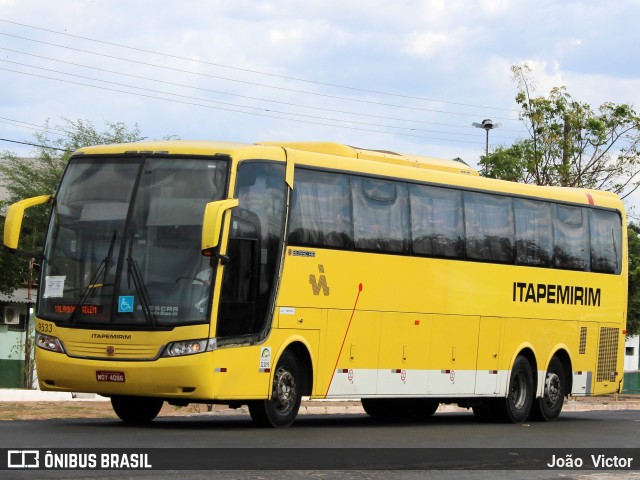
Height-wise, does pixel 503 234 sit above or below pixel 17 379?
above

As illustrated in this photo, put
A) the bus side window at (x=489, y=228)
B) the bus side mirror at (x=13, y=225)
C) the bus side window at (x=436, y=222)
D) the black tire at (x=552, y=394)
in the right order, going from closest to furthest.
Result: the bus side mirror at (x=13, y=225) → the bus side window at (x=436, y=222) → the bus side window at (x=489, y=228) → the black tire at (x=552, y=394)

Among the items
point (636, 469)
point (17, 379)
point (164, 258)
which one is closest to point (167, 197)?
point (164, 258)

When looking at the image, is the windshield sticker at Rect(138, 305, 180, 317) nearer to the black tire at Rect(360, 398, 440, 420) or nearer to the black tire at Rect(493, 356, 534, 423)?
the black tire at Rect(360, 398, 440, 420)

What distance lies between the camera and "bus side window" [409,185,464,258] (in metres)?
22.0

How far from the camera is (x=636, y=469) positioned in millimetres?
15062

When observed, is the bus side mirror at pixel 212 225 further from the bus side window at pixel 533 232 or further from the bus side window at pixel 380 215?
the bus side window at pixel 533 232

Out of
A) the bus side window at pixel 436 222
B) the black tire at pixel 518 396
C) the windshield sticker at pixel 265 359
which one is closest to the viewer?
the windshield sticker at pixel 265 359

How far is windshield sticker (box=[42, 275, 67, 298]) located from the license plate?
1.22 metres

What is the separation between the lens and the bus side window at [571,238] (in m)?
25.3

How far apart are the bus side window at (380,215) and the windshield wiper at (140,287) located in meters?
3.85

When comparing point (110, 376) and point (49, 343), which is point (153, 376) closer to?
point (110, 376)

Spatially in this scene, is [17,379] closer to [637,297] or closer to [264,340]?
[264,340]

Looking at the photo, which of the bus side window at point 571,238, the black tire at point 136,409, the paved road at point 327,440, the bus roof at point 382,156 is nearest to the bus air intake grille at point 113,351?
the paved road at point 327,440

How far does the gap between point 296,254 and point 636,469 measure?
608 centimetres
